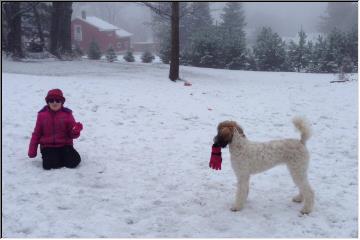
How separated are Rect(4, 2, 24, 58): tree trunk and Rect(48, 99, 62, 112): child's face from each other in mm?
16624

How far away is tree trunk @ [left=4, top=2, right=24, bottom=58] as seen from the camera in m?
22.2

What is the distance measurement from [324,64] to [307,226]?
76.2ft

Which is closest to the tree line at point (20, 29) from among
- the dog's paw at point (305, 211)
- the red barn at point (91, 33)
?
the dog's paw at point (305, 211)

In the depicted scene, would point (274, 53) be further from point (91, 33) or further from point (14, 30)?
point (91, 33)

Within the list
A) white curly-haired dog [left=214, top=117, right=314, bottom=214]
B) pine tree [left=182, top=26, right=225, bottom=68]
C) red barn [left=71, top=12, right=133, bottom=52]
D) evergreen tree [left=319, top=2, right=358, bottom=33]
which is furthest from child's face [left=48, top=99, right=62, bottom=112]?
evergreen tree [left=319, top=2, right=358, bottom=33]

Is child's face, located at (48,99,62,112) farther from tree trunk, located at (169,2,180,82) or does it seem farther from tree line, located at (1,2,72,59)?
tree line, located at (1,2,72,59)

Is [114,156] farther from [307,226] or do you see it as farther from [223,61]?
[223,61]

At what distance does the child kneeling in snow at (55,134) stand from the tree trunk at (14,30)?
54.5ft

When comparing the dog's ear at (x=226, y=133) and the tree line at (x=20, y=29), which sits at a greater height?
the tree line at (x=20, y=29)

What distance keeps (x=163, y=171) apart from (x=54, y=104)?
2.16 metres

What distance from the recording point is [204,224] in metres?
5.22

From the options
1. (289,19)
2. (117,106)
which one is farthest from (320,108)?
(289,19)

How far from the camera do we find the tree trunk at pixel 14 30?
2220 centimetres

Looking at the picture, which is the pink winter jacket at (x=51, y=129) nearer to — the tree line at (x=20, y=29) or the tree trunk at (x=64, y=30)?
the tree line at (x=20, y=29)
